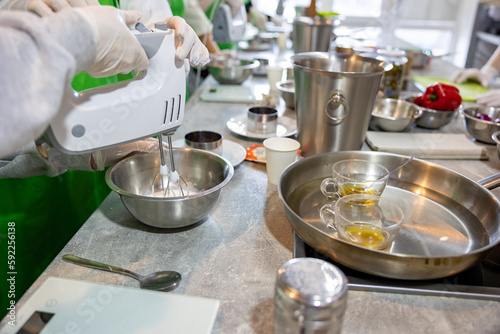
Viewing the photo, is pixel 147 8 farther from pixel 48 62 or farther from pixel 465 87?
pixel 465 87

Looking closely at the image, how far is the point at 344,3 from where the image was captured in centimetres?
484

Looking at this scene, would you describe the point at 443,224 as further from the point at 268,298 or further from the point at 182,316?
the point at 182,316

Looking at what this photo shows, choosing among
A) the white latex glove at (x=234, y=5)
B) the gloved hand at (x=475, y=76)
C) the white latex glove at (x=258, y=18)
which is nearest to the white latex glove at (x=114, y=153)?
the gloved hand at (x=475, y=76)

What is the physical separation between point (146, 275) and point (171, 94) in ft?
1.02

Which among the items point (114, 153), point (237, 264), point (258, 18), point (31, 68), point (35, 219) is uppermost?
point (31, 68)

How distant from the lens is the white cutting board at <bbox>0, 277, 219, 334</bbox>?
0.54 metres

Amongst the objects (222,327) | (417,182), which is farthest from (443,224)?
(222,327)

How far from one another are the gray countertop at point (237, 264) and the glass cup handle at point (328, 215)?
0.25ft

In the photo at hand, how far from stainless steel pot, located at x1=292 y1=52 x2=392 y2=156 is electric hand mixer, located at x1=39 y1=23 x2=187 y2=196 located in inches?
18.4

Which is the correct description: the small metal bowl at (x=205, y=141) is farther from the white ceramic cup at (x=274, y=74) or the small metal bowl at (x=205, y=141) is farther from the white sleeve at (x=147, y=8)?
the white ceramic cup at (x=274, y=74)

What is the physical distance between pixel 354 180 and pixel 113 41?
20.6 inches

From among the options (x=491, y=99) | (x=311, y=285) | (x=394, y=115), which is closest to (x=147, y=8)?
(x=394, y=115)

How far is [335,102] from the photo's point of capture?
1.00m

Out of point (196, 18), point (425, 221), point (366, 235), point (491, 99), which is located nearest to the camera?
point (366, 235)
